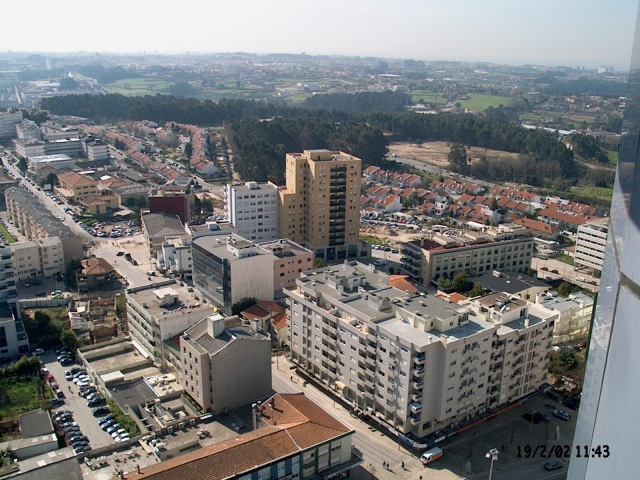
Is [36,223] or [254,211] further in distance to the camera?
[36,223]

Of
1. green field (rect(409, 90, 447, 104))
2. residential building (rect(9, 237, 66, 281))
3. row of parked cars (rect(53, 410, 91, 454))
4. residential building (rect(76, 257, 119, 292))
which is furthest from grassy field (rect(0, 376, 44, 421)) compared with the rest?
green field (rect(409, 90, 447, 104))

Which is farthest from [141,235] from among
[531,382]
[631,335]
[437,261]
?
[631,335]

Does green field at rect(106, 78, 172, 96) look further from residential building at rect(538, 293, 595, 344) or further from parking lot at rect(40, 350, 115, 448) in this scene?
residential building at rect(538, 293, 595, 344)

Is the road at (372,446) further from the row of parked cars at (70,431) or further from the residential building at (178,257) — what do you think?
the residential building at (178,257)

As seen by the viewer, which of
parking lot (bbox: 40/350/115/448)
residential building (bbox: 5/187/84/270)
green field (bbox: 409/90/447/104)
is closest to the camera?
parking lot (bbox: 40/350/115/448)

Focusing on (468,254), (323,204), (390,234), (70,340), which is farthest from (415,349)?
(390,234)

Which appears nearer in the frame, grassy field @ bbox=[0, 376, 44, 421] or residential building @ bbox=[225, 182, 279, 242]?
grassy field @ bbox=[0, 376, 44, 421]

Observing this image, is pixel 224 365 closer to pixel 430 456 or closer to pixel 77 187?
pixel 430 456
